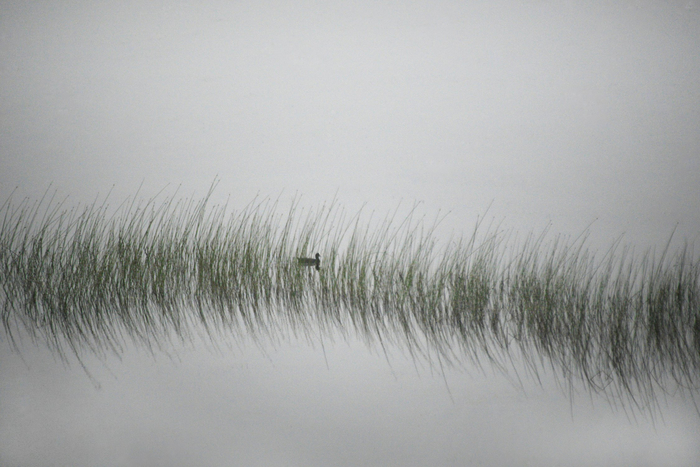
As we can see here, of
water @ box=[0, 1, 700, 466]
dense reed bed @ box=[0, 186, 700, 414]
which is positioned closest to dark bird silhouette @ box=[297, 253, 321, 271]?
dense reed bed @ box=[0, 186, 700, 414]

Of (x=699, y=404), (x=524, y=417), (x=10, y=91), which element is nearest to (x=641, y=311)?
(x=699, y=404)

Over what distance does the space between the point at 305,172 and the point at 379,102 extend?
1.49 ft

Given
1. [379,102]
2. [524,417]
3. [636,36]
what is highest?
[636,36]

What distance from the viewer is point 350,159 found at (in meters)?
2.18

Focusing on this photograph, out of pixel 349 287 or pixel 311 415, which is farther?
pixel 349 287

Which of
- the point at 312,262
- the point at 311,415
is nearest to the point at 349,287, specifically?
the point at 312,262

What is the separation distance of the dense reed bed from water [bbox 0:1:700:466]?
0.08 meters

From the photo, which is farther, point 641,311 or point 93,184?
point 93,184

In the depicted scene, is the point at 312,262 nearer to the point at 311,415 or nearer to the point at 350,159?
the point at 350,159

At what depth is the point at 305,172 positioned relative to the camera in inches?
85.4

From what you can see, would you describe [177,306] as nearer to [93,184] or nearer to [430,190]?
[93,184]

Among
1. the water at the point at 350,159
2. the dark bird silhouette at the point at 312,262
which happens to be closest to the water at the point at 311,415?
the water at the point at 350,159

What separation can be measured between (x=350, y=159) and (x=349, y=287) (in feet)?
1.84

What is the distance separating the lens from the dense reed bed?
6.64 feet
